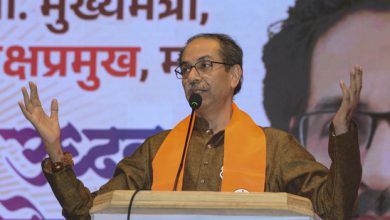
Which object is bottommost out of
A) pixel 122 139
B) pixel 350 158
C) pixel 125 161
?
pixel 122 139

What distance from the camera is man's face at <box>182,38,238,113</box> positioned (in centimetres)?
319

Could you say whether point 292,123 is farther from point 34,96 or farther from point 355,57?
point 34,96

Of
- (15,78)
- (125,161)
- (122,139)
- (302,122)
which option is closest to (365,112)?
(302,122)

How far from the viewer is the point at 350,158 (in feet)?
9.23

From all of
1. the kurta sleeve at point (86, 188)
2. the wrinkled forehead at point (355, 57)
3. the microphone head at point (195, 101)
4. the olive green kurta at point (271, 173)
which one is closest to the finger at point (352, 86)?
the olive green kurta at point (271, 173)

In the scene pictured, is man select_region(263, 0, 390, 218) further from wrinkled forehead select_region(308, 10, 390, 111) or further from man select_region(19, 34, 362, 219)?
man select_region(19, 34, 362, 219)

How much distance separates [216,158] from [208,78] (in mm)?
307

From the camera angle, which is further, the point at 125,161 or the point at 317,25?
the point at 317,25

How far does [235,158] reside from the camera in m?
3.25

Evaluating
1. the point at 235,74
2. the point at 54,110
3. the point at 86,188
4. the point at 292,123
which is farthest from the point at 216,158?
the point at 292,123

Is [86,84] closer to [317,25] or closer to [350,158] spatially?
[317,25]

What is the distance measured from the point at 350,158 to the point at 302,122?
1.62m

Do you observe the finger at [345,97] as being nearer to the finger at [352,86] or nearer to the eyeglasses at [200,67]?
the finger at [352,86]

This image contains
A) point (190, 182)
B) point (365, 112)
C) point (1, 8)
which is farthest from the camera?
point (1, 8)
